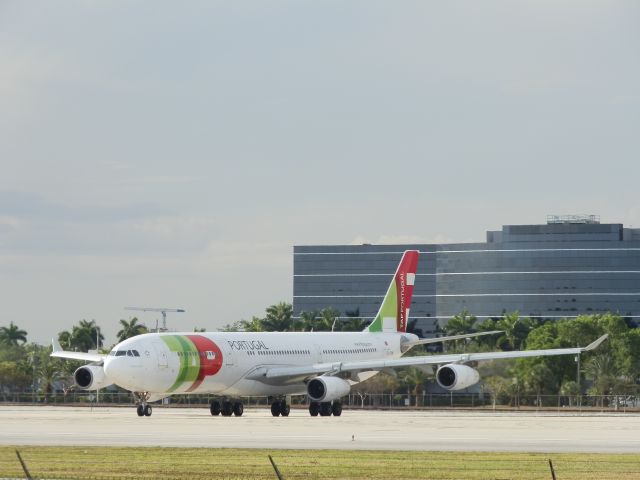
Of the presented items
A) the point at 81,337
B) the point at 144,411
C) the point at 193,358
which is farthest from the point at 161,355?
the point at 81,337

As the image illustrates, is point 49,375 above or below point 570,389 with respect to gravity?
above

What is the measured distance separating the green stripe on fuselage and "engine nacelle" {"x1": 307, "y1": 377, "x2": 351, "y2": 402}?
685 centimetres

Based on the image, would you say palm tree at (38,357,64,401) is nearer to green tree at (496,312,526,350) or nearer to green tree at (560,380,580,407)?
green tree at (560,380,580,407)

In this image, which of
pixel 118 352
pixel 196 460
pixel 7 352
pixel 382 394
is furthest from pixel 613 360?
pixel 196 460

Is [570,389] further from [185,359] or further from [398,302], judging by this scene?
[185,359]

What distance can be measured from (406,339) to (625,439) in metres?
43.5

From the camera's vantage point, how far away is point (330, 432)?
189 feet

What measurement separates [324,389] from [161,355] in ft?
32.4

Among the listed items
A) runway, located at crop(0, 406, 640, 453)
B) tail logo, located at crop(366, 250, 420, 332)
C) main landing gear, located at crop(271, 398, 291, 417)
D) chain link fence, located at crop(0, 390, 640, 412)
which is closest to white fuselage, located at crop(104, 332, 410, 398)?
main landing gear, located at crop(271, 398, 291, 417)

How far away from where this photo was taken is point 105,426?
6316cm

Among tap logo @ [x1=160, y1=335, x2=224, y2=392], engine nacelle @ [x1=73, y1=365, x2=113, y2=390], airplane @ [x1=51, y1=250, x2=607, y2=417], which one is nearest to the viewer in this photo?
airplane @ [x1=51, y1=250, x2=607, y2=417]

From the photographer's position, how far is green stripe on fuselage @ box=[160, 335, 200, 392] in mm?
72188

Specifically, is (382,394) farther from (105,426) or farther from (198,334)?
(105,426)

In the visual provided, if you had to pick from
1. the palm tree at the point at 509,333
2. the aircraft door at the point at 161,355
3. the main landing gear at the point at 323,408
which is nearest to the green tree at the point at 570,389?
the main landing gear at the point at 323,408
